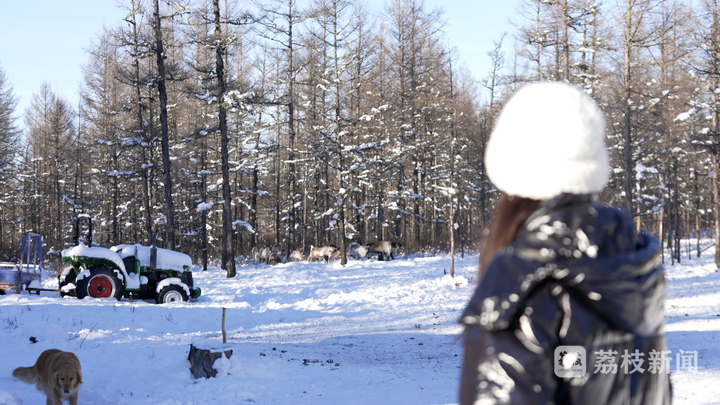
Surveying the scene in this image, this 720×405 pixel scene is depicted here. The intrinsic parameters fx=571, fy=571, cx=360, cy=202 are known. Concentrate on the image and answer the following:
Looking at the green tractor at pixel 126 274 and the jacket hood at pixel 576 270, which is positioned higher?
the jacket hood at pixel 576 270

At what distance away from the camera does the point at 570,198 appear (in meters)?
1.63

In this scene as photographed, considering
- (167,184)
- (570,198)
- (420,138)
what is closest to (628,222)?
(570,198)

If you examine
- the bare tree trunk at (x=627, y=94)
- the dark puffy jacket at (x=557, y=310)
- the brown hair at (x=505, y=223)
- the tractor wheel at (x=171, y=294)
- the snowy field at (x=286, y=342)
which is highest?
the bare tree trunk at (x=627, y=94)

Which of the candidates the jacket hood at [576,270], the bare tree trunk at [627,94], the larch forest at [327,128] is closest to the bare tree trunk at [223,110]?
the larch forest at [327,128]

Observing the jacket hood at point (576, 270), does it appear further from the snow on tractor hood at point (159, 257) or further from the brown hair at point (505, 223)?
the snow on tractor hood at point (159, 257)

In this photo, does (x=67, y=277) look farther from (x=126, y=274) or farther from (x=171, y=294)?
(x=171, y=294)

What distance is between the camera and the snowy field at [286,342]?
8.10 meters

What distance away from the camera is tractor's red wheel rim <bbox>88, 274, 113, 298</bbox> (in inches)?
626

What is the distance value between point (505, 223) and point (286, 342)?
10.9 m

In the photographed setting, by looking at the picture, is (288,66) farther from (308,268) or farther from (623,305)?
(623,305)

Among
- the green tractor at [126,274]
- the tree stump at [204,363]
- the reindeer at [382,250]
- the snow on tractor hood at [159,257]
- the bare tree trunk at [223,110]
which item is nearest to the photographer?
the tree stump at [204,363]

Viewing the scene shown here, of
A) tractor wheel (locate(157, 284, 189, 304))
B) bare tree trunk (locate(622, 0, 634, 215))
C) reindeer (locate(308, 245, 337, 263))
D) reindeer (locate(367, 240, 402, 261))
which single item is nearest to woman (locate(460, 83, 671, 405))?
tractor wheel (locate(157, 284, 189, 304))

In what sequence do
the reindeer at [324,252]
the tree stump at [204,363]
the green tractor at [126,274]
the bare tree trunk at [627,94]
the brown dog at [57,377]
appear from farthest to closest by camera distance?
the reindeer at [324,252] → the bare tree trunk at [627,94] → the green tractor at [126,274] → the tree stump at [204,363] → the brown dog at [57,377]

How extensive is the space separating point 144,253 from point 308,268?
→ 9.99 metres
